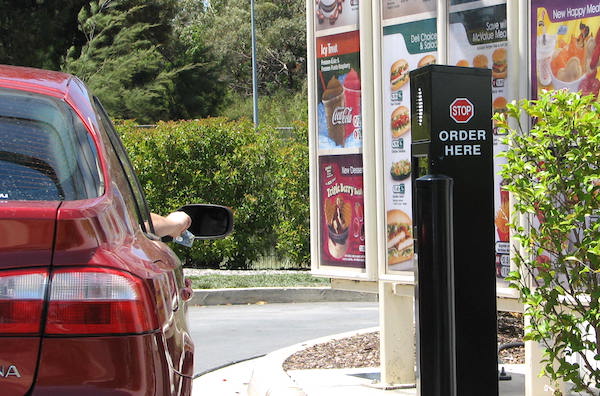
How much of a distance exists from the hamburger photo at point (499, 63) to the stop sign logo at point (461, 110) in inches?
63.6

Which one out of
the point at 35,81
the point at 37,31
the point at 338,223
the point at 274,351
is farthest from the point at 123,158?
the point at 37,31

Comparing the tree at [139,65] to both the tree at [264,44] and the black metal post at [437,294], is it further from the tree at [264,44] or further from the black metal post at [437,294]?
the black metal post at [437,294]

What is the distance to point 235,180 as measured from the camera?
53.7 feet

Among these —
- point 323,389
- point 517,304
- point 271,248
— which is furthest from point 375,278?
point 271,248

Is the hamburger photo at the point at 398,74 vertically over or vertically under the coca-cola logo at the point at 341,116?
over

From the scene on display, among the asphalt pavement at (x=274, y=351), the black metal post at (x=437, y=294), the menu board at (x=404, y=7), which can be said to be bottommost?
the asphalt pavement at (x=274, y=351)

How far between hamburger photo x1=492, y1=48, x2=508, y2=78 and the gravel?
270cm

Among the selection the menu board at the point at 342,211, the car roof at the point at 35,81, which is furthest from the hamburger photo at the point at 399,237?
the car roof at the point at 35,81

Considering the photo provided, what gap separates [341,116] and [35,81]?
170 inches

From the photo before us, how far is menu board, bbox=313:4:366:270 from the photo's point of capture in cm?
704

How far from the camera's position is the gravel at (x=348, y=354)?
755 centimetres

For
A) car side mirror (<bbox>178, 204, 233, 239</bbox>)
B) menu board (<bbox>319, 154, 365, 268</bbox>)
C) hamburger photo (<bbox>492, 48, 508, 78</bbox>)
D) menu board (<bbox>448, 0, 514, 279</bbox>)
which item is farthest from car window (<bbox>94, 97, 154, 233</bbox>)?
menu board (<bbox>319, 154, 365, 268</bbox>)

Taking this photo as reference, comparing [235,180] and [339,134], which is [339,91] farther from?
[235,180]

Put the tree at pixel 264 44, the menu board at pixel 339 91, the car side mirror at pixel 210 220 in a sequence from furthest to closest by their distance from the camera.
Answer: the tree at pixel 264 44 < the menu board at pixel 339 91 < the car side mirror at pixel 210 220
